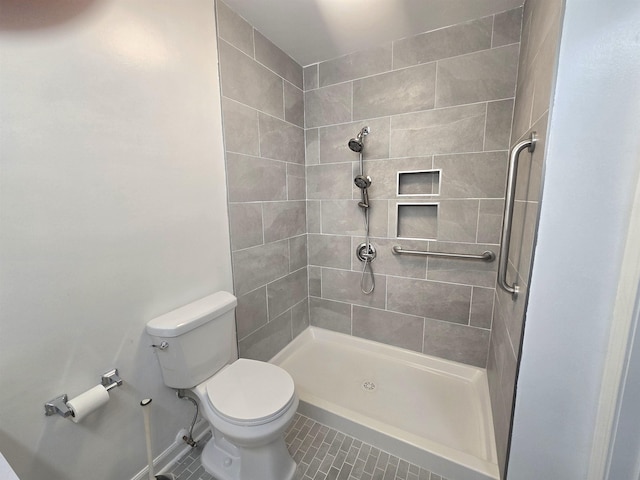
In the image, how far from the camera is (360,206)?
6.42ft

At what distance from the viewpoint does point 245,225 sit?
1.62 m

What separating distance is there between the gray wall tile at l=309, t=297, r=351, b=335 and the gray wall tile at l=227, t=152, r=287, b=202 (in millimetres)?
985

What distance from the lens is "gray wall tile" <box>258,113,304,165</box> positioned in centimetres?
171

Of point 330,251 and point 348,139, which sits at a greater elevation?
point 348,139

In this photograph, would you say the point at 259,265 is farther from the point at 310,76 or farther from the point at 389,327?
the point at 310,76

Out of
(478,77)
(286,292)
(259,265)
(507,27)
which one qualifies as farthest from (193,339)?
(507,27)

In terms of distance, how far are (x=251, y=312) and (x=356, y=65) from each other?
1.85 meters

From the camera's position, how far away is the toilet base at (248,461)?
46.0 inches

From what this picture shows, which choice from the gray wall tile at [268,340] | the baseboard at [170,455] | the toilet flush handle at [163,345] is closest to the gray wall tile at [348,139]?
the gray wall tile at [268,340]

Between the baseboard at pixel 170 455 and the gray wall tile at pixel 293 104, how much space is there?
79.9 inches

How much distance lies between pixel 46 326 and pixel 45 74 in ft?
2.71

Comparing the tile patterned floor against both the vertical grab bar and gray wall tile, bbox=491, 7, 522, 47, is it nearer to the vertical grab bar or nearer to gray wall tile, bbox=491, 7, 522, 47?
the vertical grab bar

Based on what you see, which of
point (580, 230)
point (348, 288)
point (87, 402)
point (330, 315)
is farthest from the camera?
point (330, 315)

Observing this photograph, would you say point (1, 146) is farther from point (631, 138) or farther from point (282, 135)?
point (631, 138)
